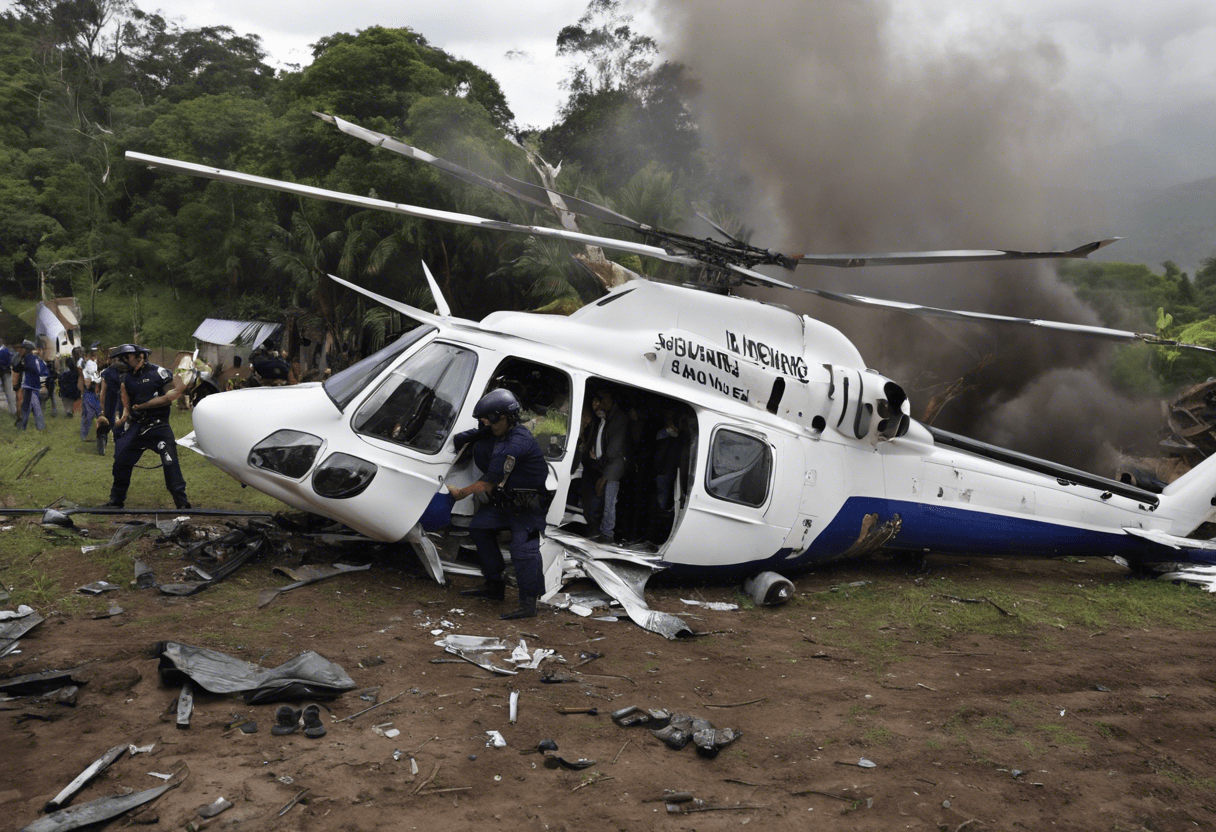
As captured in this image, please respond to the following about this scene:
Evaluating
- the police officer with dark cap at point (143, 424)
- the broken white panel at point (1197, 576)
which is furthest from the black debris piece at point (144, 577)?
the broken white panel at point (1197, 576)

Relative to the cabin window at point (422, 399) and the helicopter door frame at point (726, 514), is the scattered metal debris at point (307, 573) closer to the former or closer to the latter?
the cabin window at point (422, 399)

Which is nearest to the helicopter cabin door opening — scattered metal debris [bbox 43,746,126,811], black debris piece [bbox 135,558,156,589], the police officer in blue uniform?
the police officer in blue uniform

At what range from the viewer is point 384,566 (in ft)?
24.6

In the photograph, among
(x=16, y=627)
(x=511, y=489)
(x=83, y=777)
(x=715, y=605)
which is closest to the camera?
(x=83, y=777)

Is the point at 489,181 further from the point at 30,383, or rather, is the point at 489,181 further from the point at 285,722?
the point at 30,383

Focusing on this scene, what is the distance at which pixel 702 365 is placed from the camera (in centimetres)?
794

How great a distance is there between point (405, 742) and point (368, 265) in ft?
74.4

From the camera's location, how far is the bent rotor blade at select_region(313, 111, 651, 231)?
21.2 feet

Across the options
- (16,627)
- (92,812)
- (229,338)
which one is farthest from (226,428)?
(229,338)

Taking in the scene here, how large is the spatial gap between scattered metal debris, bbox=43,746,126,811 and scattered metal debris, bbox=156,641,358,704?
70cm

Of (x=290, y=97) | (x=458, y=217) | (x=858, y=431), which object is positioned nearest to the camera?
(x=458, y=217)

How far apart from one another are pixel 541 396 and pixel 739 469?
187cm

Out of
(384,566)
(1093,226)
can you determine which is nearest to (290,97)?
(1093,226)

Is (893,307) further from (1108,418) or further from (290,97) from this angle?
(290,97)
